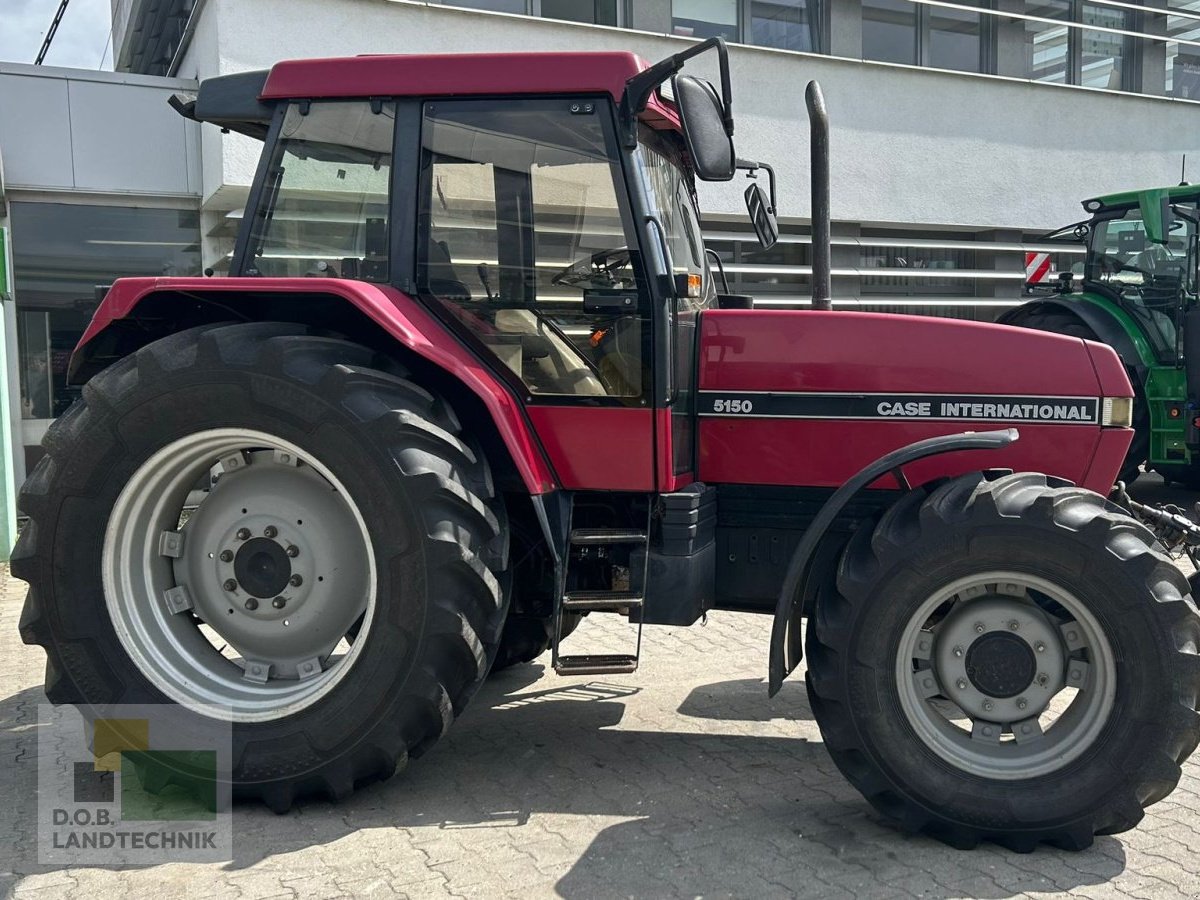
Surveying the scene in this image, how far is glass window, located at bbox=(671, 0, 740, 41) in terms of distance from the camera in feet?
37.7

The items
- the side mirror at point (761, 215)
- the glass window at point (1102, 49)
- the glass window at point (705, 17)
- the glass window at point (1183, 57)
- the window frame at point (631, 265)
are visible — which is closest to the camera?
the window frame at point (631, 265)

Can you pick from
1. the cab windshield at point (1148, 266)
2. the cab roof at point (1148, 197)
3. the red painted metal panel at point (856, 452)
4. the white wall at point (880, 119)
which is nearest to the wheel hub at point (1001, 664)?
the red painted metal panel at point (856, 452)

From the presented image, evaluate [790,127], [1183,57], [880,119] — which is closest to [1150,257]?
[880,119]

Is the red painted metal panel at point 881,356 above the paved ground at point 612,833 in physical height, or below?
above

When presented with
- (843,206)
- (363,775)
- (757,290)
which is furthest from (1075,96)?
(363,775)

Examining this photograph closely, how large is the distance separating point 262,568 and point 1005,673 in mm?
2369

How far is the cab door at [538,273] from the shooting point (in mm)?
3699

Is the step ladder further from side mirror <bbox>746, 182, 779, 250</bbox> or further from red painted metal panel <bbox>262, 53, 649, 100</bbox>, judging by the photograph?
side mirror <bbox>746, 182, 779, 250</bbox>

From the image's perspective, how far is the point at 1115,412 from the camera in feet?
12.4

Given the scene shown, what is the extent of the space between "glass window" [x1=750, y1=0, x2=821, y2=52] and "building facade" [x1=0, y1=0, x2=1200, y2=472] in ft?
0.08

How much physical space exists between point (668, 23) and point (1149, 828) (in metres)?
9.57

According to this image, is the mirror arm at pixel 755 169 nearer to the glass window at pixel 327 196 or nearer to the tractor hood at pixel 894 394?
the tractor hood at pixel 894 394

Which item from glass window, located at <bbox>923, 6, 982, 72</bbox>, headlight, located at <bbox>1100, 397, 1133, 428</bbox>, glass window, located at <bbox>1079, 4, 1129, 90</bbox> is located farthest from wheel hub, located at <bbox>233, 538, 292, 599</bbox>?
glass window, located at <bbox>1079, 4, 1129, 90</bbox>

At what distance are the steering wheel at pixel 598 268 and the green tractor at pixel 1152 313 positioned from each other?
658 centimetres
